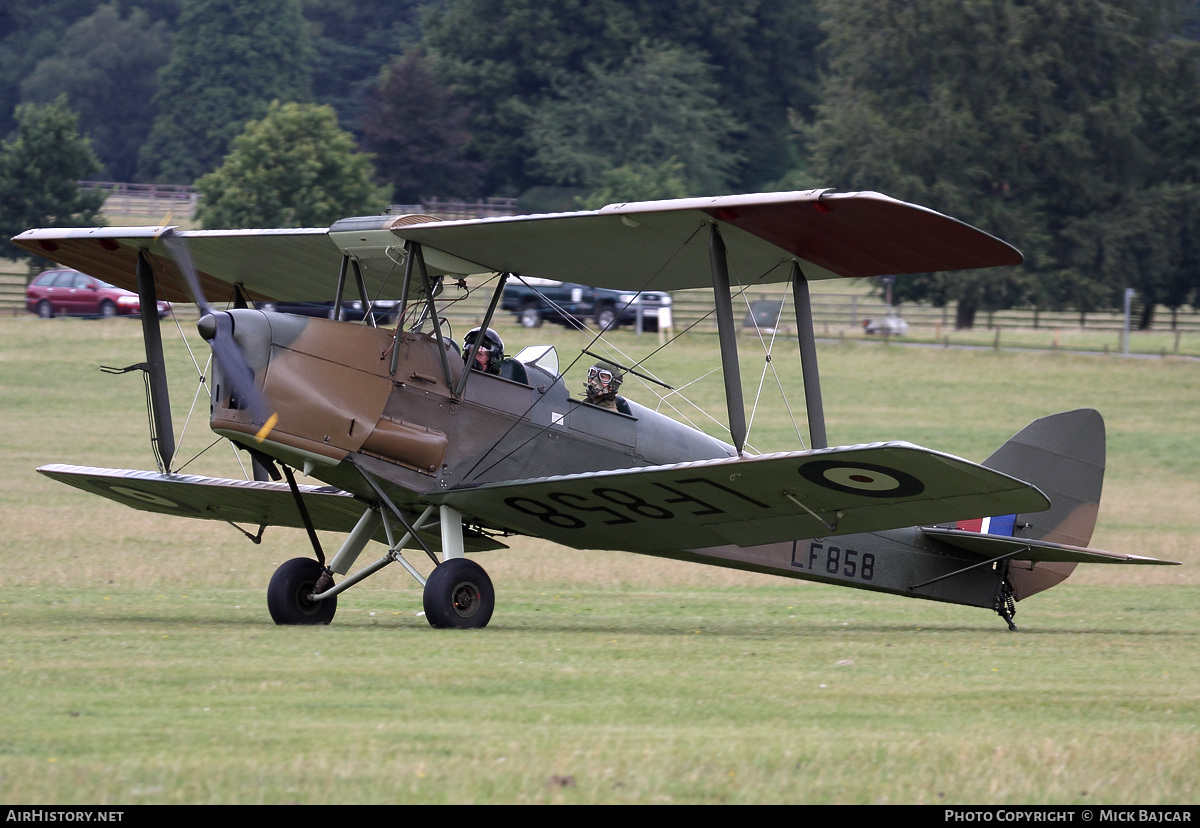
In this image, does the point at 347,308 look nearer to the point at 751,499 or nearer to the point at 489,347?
the point at 489,347

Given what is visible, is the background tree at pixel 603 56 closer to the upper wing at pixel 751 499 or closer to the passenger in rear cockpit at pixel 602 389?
the passenger in rear cockpit at pixel 602 389

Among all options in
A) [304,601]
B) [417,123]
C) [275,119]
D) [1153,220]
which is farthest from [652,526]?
[417,123]

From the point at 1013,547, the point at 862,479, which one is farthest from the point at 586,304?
the point at 862,479

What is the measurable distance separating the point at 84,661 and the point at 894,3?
58606mm

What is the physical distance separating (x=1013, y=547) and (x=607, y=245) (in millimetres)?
4697

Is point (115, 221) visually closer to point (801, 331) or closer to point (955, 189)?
point (955, 189)

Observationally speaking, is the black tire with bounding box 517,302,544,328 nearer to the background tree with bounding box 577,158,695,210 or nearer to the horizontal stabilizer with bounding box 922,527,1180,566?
the background tree with bounding box 577,158,695,210

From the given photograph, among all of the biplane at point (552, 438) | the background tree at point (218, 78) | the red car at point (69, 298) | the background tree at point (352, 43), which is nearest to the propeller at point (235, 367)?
the biplane at point (552, 438)

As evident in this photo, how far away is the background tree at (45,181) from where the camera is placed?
55.8 meters

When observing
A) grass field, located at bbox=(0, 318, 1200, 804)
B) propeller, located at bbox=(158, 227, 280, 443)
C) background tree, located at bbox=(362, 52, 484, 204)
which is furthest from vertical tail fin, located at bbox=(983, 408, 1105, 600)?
background tree, located at bbox=(362, 52, 484, 204)

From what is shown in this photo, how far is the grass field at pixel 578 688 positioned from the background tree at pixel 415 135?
Result: 5775 centimetres

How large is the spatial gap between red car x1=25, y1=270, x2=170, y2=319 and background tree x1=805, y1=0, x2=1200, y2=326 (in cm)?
2942

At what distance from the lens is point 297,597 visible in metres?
12.1

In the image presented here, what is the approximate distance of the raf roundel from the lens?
388 inches
